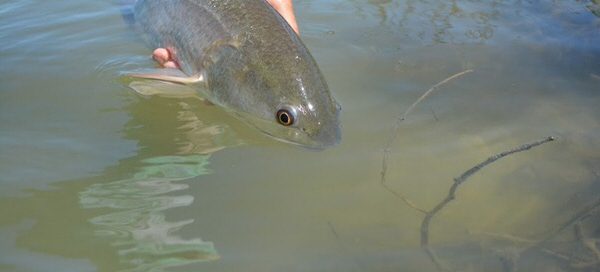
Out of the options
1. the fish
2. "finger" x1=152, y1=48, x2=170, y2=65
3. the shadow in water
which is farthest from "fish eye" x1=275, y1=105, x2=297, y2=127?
"finger" x1=152, y1=48, x2=170, y2=65

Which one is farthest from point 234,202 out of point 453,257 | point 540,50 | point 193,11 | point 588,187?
point 540,50

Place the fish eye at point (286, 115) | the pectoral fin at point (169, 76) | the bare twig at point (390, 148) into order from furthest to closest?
the pectoral fin at point (169, 76)
the fish eye at point (286, 115)
the bare twig at point (390, 148)

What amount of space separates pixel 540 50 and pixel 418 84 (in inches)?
44.0

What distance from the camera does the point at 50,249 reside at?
7.63 feet

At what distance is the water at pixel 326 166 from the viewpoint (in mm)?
2340

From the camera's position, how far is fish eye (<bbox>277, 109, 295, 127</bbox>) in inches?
108

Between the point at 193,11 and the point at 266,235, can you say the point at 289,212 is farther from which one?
the point at 193,11

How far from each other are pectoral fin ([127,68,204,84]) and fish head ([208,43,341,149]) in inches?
12.1

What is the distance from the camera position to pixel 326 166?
288 cm

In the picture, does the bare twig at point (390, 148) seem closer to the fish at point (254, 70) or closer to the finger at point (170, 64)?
the fish at point (254, 70)

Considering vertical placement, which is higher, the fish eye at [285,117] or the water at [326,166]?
the fish eye at [285,117]

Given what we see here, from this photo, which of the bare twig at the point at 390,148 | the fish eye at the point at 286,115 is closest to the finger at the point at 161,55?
the fish eye at the point at 286,115

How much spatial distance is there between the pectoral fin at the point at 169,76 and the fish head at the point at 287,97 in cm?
31

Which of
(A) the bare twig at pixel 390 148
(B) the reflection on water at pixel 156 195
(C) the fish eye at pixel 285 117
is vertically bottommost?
(A) the bare twig at pixel 390 148
